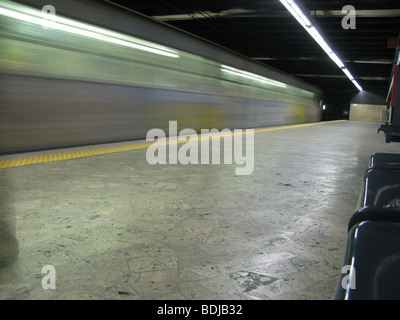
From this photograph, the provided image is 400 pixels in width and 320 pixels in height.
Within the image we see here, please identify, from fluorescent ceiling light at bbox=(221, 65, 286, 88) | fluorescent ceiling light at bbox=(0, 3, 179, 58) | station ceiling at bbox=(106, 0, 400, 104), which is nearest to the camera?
fluorescent ceiling light at bbox=(0, 3, 179, 58)

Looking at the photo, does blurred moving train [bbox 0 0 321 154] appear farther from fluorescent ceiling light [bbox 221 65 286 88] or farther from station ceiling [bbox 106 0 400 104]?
station ceiling [bbox 106 0 400 104]

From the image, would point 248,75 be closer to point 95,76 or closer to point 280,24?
point 280,24

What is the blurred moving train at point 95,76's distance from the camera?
16.3 ft

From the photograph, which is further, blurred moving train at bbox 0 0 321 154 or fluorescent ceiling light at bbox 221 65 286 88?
fluorescent ceiling light at bbox 221 65 286 88

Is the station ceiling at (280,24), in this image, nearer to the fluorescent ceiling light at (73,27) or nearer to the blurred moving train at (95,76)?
the fluorescent ceiling light at (73,27)

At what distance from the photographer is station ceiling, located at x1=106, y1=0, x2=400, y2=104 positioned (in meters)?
9.13

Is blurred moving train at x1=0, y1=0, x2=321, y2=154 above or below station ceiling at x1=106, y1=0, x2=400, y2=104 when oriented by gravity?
below

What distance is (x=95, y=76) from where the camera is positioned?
6.21 meters

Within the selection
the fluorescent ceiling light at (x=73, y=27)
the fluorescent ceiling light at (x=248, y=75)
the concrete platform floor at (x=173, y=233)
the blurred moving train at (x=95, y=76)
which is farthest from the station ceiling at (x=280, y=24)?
the concrete platform floor at (x=173, y=233)

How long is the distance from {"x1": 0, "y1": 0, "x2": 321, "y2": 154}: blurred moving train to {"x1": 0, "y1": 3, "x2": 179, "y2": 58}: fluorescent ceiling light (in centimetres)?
1

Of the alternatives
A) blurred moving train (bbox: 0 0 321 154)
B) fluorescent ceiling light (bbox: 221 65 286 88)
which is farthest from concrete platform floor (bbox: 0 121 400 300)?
fluorescent ceiling light (bbox: 221 65 286 88)

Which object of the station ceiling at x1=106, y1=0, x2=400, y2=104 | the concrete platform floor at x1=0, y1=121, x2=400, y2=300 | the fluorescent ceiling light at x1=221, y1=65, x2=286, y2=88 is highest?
the station ceiling at x1=106, y1=0, x2=400, y2=104

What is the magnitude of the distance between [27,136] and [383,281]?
5.45 m
